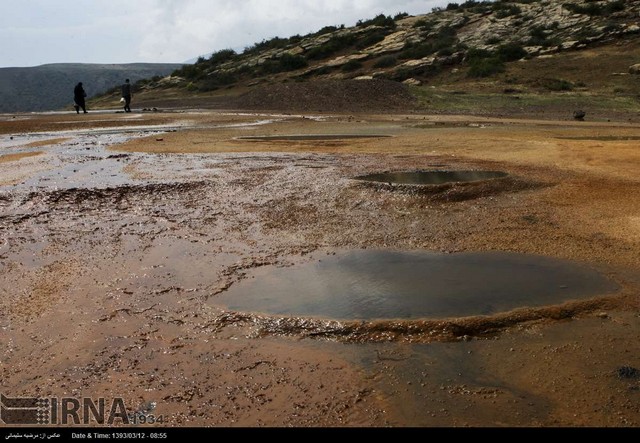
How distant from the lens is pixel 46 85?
76.2m

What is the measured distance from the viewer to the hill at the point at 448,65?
28453 mm

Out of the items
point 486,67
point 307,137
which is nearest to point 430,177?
point 307,137

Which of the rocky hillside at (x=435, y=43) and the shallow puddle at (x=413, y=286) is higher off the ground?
the rocky hillside at (x=435, y=43)

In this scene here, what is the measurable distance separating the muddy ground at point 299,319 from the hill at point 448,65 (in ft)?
54.2

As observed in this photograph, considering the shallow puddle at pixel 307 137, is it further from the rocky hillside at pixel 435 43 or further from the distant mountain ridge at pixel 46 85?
the distant mountain ridge at pixel 46 85

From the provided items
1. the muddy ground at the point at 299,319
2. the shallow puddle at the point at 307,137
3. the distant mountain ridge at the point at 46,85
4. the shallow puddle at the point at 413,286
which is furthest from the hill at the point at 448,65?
the distant mountain ridge at the point at 46,85

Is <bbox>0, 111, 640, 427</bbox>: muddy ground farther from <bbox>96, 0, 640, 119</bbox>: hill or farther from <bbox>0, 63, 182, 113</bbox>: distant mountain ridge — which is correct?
<bbox>0, 63, 182, 113</bbox>: distant mountain ridge

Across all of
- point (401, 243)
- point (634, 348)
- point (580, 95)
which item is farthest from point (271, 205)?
point (580, 95)

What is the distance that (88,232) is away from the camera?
24.3ft

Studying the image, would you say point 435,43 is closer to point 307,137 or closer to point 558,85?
point 558,85

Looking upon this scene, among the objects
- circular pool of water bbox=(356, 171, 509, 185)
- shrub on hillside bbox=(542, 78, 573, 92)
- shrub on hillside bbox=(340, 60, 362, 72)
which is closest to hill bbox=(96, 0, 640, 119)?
shrub on hillside bbox=(542, 78, 573, 92)

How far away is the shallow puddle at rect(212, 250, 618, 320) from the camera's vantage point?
5019mm

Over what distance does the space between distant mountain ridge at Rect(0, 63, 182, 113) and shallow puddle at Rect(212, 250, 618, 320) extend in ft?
217
